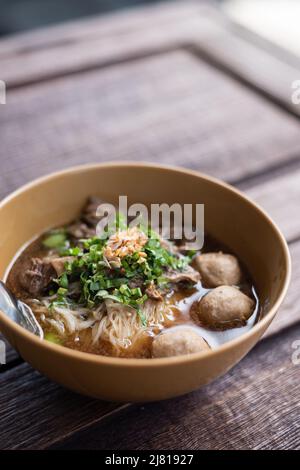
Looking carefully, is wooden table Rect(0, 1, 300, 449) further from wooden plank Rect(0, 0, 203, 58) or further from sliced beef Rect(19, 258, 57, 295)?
sliced beef Rect(19, 258, 57, 295)

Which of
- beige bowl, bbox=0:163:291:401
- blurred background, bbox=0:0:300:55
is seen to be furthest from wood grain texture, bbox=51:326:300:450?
blurred background, bbox=0:0:300:55

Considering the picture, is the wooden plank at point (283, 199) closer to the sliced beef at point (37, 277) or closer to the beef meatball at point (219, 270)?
the beef meatball at point (219, 270)

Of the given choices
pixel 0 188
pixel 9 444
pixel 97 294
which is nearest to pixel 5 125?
pixel 0 188

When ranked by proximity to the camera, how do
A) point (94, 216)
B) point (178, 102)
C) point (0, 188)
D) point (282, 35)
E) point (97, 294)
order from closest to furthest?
1. point (97, 294)
2. point (94, 216)
3. point (0, 188)
4. point (178, 102)
5. point (282, 35)

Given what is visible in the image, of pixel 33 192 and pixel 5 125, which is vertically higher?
pixel 5 125

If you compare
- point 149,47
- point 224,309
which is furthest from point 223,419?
point 149,47

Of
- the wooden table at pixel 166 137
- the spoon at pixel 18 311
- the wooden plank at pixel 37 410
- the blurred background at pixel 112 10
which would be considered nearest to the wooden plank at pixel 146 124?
the wooden table at pixel 166 137
